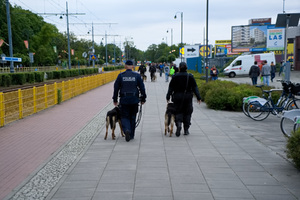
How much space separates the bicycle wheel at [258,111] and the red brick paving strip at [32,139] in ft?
15.8

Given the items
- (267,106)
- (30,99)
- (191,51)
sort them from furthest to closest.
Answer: (191,51) < (30,99) < (267,106)

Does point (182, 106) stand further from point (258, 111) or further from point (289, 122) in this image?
point (258, 111)

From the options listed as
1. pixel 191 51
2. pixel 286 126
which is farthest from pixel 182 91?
pixel 191 51

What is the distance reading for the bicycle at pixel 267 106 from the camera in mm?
9812

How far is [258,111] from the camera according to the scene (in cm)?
1012

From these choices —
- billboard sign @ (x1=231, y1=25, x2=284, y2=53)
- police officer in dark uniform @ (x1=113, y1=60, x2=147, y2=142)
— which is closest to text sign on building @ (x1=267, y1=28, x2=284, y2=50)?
billboard sign @ (x1=231, y1=25, x2=284, y2=53)

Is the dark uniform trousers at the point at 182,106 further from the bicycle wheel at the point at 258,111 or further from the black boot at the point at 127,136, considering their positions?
the bicycle wheel at the point at 258,111

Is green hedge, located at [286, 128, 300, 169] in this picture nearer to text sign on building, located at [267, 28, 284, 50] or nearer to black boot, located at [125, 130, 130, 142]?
black boot, located at [125, 130, 130, 142]

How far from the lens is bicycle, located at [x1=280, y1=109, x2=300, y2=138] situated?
636cm

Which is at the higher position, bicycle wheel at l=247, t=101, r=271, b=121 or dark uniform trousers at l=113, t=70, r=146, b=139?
dark uniform trousers at l=113, t=70, r=146, b=139

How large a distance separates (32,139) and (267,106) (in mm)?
6339

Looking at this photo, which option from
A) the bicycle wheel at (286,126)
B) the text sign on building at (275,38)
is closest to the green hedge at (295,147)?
the bicycle wheel at (286,126)

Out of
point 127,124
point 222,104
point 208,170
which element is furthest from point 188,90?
point 222,104

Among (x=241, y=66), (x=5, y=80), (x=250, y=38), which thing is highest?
(x=250, y=38)
